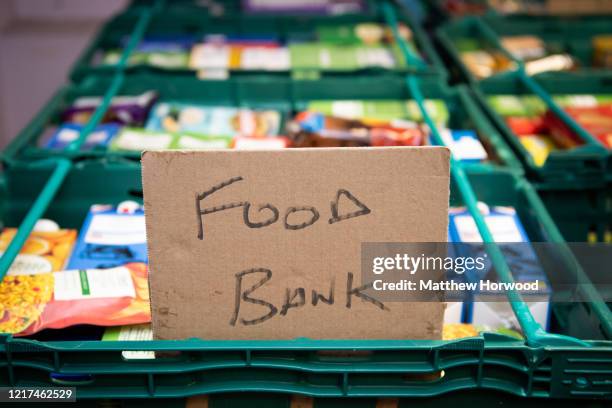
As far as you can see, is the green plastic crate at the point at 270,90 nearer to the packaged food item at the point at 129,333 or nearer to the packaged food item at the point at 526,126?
the packaged food item at the point at 526,126

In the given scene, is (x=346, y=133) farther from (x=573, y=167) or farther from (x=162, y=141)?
(x=573, y=167)

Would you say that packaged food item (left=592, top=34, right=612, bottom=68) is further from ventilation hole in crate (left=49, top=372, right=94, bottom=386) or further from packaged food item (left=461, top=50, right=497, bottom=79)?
ventilation hole in crate (left=49, top=372, right=94, bottom=386)

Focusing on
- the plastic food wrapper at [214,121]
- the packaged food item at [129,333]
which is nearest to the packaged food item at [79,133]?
the plastic food wrapper at [214,121]

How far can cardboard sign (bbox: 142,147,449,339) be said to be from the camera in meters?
1.47

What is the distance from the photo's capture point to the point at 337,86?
10.3 feet

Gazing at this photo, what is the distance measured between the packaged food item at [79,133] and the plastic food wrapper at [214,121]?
0.15 m

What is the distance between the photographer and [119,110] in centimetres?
290

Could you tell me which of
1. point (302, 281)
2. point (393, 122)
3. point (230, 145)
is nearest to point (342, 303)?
point (302, 281)

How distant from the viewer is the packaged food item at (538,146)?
2607mm

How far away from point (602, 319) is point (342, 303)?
1.90 ft

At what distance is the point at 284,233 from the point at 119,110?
161 centimetres

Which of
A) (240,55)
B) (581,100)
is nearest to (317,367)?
(581,100)

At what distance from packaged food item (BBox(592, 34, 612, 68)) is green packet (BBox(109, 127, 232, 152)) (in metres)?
2.08

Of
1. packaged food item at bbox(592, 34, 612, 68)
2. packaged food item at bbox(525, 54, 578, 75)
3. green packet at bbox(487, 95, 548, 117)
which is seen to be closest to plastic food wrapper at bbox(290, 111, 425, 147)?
green packet at bbox(487, 95, 548, 117)
